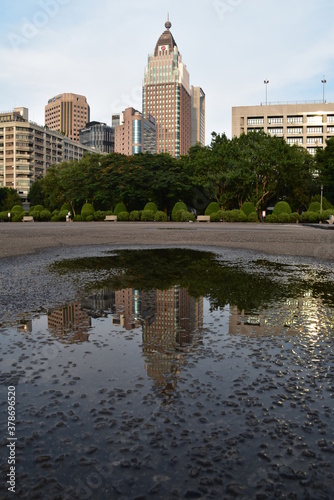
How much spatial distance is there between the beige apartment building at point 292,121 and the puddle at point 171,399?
4211 inches

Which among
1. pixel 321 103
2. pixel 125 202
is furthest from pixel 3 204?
pixel 321 103

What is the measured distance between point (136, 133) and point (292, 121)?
79.0 meters

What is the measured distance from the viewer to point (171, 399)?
256 cm

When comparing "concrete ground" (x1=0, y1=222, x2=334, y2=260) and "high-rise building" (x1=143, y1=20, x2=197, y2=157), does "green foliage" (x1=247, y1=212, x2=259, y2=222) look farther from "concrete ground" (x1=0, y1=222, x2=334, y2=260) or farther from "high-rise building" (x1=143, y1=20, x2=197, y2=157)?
"high-rise building" (x1=143, y1=20, x2=197, y2=157)

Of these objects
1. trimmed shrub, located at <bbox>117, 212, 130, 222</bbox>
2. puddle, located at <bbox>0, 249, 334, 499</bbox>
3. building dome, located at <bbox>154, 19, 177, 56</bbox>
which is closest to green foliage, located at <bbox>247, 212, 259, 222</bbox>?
trimmed shrub, located at <bbox>117, 212, 130, 222</bbox>

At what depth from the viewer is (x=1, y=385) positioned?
2.75 m

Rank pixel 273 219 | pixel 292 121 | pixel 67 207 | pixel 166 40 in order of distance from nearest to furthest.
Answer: pixel 273 219
pixel 67 207
pixel 292 121
pixel 166 40

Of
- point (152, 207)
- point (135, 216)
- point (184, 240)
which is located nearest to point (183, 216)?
point (135, 216)

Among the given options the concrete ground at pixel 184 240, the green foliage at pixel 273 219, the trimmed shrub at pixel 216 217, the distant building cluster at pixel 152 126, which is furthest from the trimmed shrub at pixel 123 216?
the concrete ground at pixel 184 240

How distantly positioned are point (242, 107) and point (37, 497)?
113m

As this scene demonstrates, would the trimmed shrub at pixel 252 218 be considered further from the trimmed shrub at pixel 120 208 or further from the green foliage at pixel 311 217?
the trimmed shrub at pixel 120 208

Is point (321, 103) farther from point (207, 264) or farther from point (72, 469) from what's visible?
point (72, 469)

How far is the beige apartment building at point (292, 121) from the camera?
350 ft

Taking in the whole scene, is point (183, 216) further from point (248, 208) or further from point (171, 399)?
point (171, 399)
